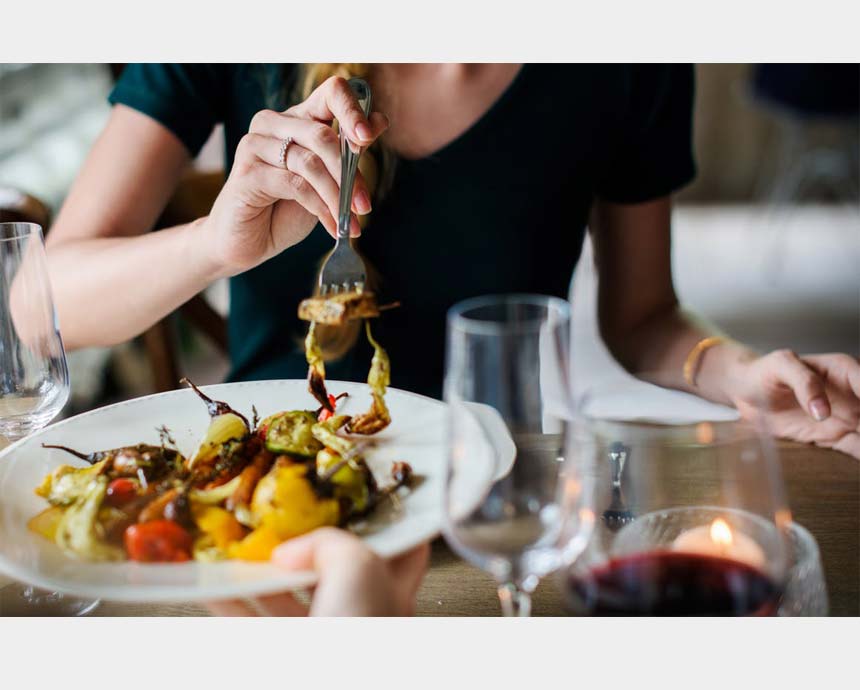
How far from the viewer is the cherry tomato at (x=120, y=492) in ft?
1.33

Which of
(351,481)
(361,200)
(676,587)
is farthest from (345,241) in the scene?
(676,587)

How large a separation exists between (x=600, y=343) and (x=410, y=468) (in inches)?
12.2

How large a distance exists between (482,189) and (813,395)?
260mm

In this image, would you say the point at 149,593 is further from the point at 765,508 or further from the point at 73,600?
the point at 765,508

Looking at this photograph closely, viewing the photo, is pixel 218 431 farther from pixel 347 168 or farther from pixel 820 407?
pixel 820 407

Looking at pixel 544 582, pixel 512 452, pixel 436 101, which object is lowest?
pixel 544 582

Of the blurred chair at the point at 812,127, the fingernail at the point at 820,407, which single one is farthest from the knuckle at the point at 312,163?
the blurred chair at the point at 812,127

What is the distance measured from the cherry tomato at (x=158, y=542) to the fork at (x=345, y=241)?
131mm

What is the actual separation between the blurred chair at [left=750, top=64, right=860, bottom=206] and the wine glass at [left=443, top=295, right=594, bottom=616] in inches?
23.9

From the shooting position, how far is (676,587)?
1.06 feet

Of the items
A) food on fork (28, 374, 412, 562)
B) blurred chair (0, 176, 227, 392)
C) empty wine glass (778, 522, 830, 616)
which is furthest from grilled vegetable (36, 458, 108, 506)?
empty wine glass (778, 522, 830, 616)

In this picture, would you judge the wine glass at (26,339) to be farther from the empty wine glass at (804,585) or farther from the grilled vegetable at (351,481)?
the empty wine glass at (804,585)

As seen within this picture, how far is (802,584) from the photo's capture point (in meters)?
0.41
